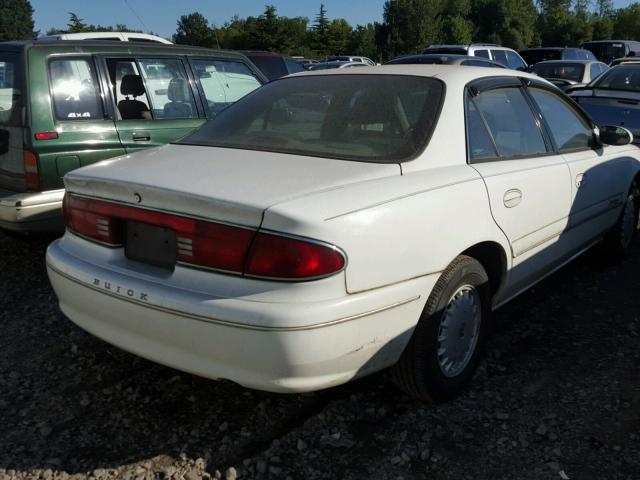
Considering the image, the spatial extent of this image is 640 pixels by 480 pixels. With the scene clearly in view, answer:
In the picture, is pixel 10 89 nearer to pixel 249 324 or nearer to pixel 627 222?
pixel 249 324

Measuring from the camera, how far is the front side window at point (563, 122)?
12.4ft

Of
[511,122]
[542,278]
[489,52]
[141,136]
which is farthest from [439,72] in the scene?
[489,52]

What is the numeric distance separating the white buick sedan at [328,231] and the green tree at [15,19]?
8028 centimetres

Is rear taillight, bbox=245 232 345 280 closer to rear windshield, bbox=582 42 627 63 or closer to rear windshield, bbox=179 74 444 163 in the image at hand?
rear windshield, bbox=179 74 444 163

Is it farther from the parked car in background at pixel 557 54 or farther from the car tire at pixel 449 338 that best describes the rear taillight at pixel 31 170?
the parked car in background at pixel 557 54

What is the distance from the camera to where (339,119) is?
3.08m

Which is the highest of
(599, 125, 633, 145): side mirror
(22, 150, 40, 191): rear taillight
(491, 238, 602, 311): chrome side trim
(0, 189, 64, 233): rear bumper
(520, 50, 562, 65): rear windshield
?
(520, 50, 562, 65): rear windshield

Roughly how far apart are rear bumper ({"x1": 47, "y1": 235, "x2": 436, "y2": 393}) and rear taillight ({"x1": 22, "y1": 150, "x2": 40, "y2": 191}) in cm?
194

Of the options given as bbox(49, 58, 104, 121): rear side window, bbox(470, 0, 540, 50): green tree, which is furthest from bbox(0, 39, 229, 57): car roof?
bbox(470, 0, 540, 50): green tree

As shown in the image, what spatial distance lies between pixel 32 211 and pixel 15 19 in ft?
288

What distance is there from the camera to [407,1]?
236ft

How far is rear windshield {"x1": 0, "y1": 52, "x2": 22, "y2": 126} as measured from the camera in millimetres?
4367

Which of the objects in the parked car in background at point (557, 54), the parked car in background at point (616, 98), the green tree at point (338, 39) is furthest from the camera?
the green tree at point (338, 39)

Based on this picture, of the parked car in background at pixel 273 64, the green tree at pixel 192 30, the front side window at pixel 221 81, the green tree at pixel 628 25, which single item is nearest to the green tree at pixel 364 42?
the green tree at pixel 192 30
